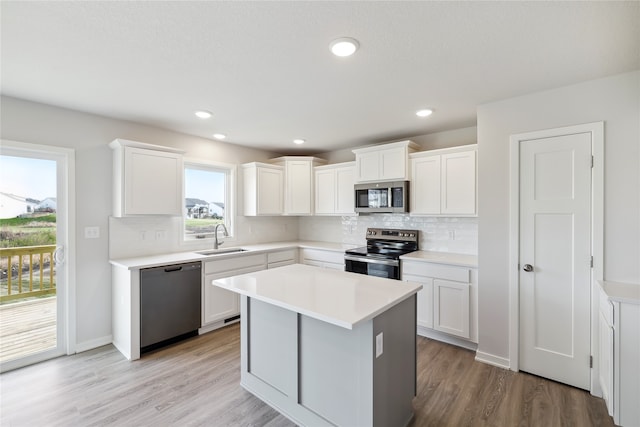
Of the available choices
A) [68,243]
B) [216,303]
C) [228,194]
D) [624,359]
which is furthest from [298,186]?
[624,359]

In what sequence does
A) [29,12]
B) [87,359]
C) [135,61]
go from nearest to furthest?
[29,12]
[135,61]
[87,359]

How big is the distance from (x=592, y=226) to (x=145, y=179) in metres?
4.13

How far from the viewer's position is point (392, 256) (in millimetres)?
3502

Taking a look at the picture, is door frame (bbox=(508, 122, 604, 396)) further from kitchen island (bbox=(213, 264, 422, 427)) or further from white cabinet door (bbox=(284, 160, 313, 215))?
white cabinet door (bbox=(284, 160, 313, 215))

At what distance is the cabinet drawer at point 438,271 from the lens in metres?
2.97

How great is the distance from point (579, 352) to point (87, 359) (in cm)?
435

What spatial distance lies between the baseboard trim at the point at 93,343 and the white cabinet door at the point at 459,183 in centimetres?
397

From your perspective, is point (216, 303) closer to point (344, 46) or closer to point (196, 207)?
point (196, 207)

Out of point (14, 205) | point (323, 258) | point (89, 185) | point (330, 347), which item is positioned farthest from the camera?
point (323, 258)

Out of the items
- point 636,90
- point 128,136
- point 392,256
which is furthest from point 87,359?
point 636,90

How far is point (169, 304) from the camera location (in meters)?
3.06

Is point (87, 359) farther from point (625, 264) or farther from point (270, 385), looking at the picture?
point (625, 264)

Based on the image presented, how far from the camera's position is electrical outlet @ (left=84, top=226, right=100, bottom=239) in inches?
118

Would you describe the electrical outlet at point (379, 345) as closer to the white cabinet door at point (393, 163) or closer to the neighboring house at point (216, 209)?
the white cabinet door at point (393, 163)
